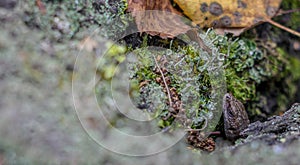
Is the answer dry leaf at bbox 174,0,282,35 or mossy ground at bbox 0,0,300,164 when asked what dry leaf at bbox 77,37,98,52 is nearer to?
mossy ground at bbox 0,0,300,164

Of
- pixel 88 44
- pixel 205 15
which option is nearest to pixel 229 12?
pixel 205 15

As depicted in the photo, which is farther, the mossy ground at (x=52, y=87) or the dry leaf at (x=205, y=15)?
Result: the dry leaf at (x=205, y=15)

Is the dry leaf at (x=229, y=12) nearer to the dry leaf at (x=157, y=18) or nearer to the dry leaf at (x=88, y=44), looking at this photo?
the dry leaf at (x=157, y=18)

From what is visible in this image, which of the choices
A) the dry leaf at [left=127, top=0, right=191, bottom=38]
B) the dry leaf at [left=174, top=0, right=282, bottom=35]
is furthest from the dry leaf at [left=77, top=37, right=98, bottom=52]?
the dry leaf at [left=174, top=0, right=282, bottom=35]

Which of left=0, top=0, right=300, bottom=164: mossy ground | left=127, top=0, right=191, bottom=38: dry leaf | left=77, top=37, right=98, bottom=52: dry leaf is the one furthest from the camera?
left=127, top=0, right=191, bottom=38: dry leaf

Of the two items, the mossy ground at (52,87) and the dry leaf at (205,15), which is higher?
the dry leaf at (205,15)

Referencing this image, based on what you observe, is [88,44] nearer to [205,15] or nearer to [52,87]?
[52,87]

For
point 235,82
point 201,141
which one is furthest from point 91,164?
point 235,82

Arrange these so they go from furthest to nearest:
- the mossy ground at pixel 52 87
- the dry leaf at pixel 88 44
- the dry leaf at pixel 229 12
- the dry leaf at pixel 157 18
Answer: the dry leaf at pixel 229 12 → the dry leaf at pixel 157 18 → the dry leaf at pixel 88 44 → the mossy ground at pixel 52 87

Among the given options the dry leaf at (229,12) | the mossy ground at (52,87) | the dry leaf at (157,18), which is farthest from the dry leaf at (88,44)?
the dry leaf at (229,12)

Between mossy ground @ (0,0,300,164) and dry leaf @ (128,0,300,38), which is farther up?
dry leaf @ (128,0,300,38)

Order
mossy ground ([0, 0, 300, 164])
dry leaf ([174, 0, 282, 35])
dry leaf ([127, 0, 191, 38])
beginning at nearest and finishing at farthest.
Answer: mossy ground ([0, 0, 300, 164]), dry leaf ([127, 0, 191, 38]), dry leaf ([174, 0, 282, 35])

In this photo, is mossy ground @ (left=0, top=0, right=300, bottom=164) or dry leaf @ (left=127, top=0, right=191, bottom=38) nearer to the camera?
mossy ground @ (left=0, top=0, right=300, bottom=164)
